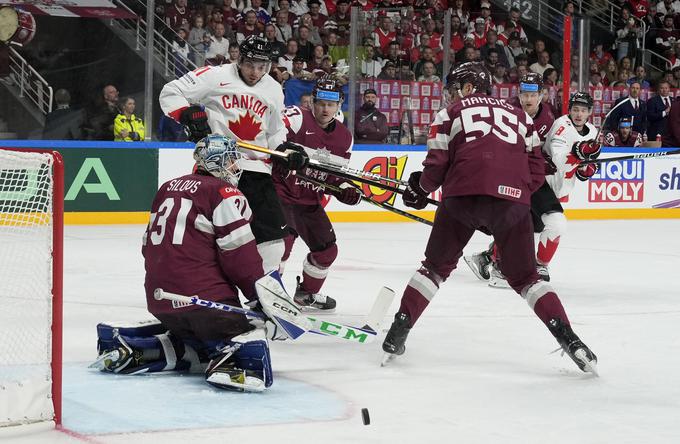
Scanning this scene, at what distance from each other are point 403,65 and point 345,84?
22.1 inches

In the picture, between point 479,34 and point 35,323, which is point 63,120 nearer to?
point 479,34

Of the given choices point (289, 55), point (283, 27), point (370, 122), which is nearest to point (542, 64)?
point (370, 122)

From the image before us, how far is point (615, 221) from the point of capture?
1146 cm

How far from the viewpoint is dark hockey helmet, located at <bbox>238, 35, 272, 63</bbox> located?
202 inches

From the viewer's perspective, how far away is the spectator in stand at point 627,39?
12.5m

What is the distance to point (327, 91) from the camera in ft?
19.3

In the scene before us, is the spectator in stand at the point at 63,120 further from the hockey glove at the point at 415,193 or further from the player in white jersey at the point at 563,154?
the hockey glove at the point at 415,193

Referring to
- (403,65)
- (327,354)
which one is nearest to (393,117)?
(403,65)

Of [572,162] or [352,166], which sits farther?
[352,166]

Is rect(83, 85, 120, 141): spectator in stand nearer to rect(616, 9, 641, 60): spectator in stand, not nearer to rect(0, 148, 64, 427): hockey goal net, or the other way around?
rect(0, 148, 64, 427): hockey goal net

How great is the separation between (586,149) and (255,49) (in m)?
2.47

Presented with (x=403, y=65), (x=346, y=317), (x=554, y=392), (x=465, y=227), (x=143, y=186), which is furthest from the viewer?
(x=403, y=65)

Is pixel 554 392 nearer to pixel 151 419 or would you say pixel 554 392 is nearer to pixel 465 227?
pixel 465 227

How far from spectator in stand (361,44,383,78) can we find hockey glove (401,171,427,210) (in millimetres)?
5635
